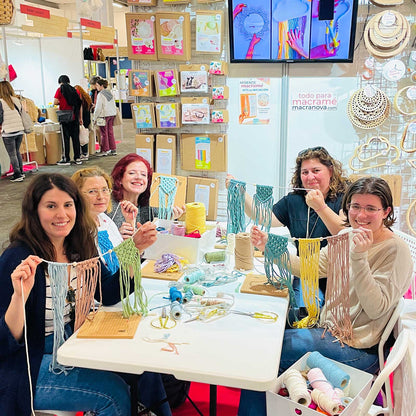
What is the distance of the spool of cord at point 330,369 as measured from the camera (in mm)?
1746

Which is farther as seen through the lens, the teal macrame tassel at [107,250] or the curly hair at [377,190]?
the teal macrame tassel at [107,250]

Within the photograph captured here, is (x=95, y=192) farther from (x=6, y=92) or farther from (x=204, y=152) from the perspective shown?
(x=6, y=92)

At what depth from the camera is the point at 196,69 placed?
157 inches

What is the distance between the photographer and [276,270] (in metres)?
2.36

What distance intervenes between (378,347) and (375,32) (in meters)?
2.53

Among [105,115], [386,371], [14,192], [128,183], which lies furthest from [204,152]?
[105,115]

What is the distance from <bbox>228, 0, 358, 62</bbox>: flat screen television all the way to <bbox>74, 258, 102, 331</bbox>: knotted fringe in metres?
2.59

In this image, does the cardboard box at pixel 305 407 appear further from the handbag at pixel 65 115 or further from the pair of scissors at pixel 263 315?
the handbag at pixel 65 115

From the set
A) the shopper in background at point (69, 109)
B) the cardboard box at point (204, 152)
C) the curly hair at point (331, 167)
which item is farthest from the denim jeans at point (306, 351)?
the shopper in background at point (69, 109)

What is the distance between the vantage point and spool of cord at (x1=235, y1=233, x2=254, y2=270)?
2393mm

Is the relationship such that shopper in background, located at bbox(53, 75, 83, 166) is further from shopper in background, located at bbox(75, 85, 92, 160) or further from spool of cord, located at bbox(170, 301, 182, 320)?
spool of cord, located at bbox(170, 301, 182, 320)

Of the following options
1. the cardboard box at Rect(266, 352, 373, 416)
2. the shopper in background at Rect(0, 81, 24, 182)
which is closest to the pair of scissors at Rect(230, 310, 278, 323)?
the cardboard box at Rect(266, 352, 373, 416)

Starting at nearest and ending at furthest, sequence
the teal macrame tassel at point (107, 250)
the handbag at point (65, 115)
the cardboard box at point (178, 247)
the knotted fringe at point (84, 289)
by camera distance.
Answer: the knotted fringe at point (84, 289) < the teal macrame tassel at point (107, 250) < the cardboard box at point (178, 247) < the handbag at point (65, 115)

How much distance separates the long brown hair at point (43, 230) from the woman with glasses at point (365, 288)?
908 mm
